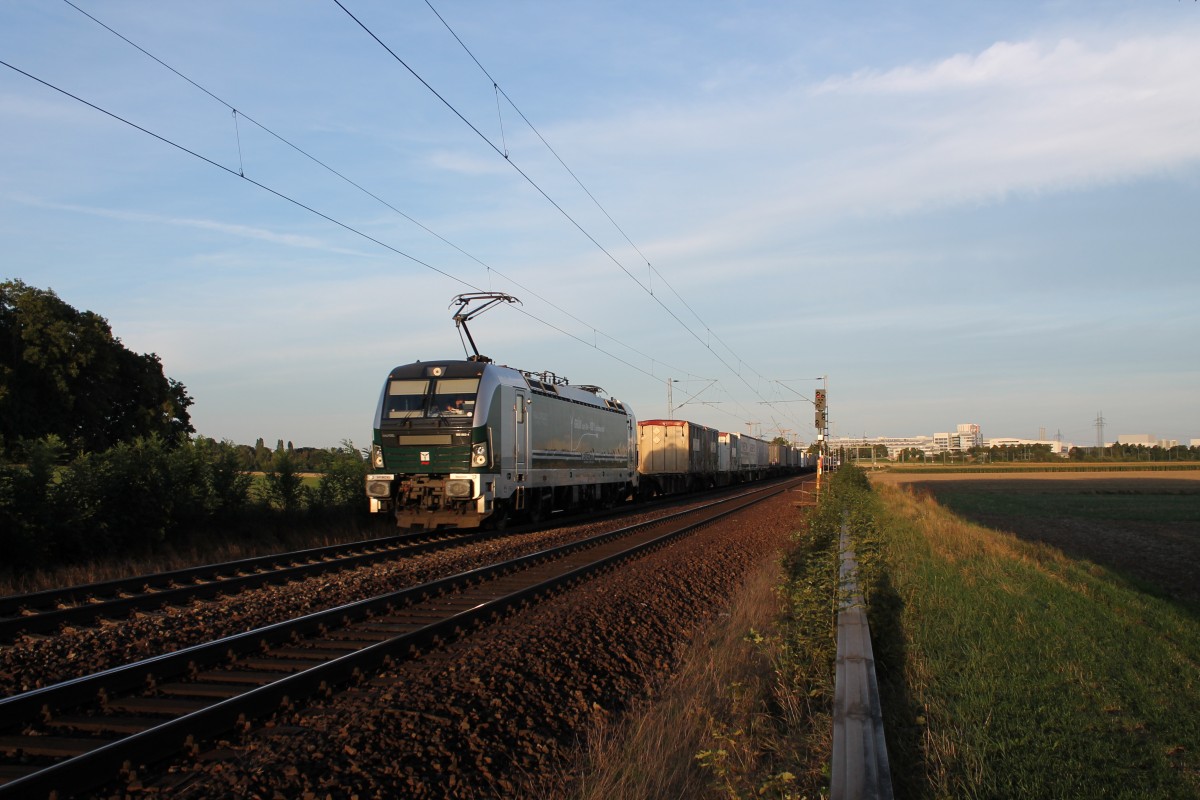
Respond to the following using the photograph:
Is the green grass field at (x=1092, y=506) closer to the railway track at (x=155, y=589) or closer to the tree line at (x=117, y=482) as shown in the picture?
the tree line at (x=117, y=482)

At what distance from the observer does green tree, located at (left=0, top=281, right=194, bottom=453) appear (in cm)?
3225

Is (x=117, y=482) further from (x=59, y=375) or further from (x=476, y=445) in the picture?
(x=59, y=375)

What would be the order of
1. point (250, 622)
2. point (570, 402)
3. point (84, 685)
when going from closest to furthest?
point (84, 685) → point (250, 622) → point (570, 402)

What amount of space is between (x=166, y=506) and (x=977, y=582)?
41.0ft

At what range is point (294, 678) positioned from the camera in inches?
226

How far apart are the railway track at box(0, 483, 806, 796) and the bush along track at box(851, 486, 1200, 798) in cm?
387

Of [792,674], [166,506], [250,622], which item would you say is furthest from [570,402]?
[792,674]

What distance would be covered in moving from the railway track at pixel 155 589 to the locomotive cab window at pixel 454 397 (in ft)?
10.1

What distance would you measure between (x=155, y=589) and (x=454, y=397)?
23.9ft

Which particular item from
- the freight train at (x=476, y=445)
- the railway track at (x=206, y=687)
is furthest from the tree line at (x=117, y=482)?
the railway track at (x=206, y=687)

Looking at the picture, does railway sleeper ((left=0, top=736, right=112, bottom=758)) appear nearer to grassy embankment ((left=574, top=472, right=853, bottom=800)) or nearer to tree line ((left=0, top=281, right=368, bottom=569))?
grassy embankment ((left=574, top=472, right=853, bottom=800))

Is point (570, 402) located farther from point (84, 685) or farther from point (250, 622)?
point (84, 685)

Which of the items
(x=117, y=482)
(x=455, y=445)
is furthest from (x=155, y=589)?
(x=455, y=445)

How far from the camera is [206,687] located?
19.6 feet
